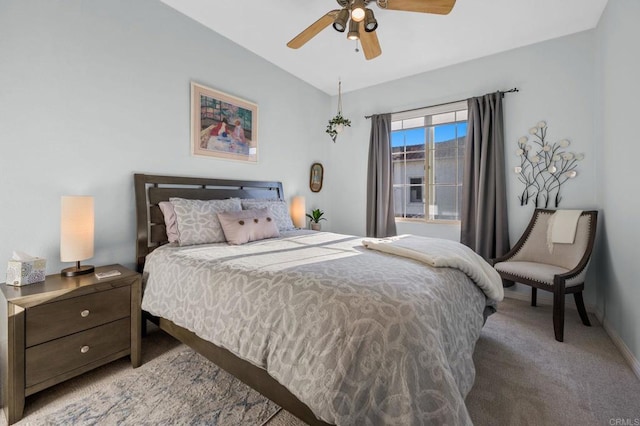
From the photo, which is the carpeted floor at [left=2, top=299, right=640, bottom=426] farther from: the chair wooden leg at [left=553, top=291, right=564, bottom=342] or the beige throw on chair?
the beige throw on chair

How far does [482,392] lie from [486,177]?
2490 millimetres

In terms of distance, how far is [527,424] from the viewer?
1422 mm

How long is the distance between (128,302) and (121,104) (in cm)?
161

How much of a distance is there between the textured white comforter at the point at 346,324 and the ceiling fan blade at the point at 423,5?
174cm

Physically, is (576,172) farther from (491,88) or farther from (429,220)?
(429,220)

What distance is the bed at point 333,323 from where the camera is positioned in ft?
3.15

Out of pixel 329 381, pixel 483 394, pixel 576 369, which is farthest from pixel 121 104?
pixel 576 369

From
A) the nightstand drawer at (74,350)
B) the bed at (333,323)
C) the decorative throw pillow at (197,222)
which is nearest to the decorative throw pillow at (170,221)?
the decorative throw pillow at (197,222)

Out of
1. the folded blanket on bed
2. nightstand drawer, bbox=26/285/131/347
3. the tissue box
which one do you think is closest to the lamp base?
the tissue box

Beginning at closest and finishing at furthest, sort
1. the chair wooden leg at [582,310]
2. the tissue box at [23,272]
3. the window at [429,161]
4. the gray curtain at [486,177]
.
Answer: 1. the tissue box at [23,272]
2. the chair wooden leg at [582,310]
3. the gray curtain at [486,177]
4. the window at [429,161]

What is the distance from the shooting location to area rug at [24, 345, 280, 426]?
146 centimetres

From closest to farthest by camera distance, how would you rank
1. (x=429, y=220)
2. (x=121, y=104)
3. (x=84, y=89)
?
(x=84, y=89)
(x=121, y=104)
(x=429, y=220)

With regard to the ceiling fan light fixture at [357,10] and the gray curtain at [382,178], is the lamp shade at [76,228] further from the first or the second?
the gray curtain at [382,178]

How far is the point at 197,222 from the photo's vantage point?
7.95ft
